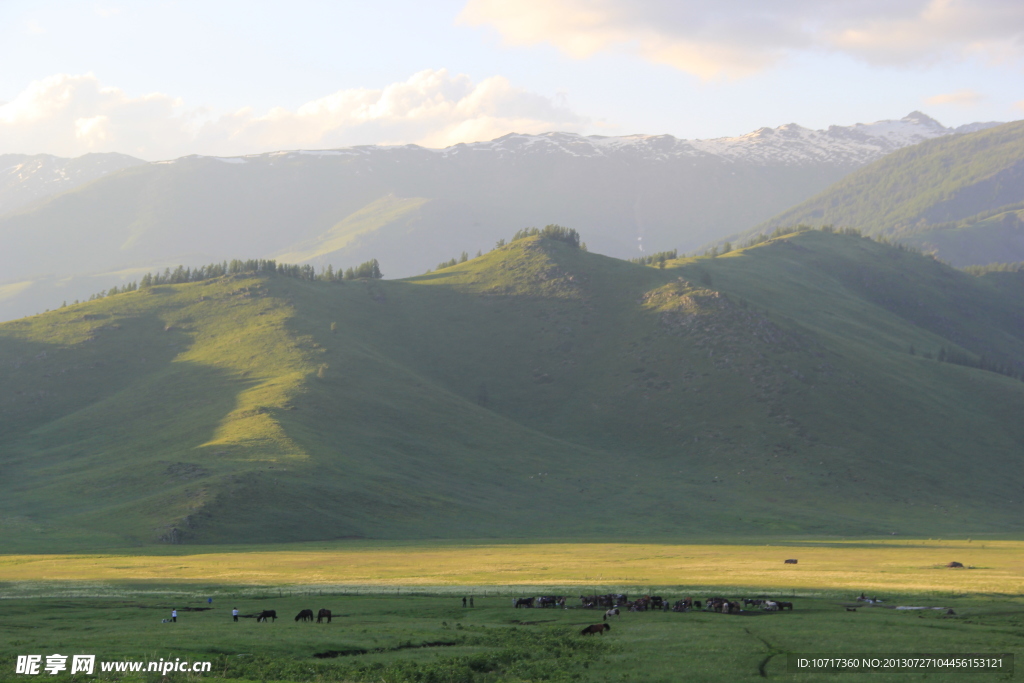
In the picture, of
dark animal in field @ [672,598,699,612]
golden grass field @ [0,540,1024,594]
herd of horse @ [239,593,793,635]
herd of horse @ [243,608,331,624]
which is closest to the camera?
herd of horse @ [243,608,331,624]

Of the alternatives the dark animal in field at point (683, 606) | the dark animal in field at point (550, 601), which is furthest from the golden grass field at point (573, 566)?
the dark animal in field at point (683, 606)

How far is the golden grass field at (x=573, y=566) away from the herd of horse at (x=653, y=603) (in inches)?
507

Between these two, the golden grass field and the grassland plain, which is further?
A: the golden grass field

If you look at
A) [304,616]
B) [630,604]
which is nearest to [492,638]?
[304,616]

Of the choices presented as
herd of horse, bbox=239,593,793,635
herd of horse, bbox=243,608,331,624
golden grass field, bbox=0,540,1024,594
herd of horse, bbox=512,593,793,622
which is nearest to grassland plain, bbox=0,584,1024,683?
herd of horse, bbox=243,608,331,624

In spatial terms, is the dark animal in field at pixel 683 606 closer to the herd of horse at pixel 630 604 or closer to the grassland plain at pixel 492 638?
the herd of horse at pixel 630 604

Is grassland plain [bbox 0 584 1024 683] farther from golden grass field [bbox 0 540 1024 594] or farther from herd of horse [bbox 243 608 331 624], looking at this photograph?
golden grass field [bbox 0 540 1024 594]

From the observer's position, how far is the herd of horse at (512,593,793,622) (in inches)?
2484

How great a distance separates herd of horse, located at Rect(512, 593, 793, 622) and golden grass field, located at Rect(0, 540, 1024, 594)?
12879 mm

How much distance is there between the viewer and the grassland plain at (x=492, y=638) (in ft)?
143

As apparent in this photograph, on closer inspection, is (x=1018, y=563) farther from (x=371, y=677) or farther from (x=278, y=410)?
(x=278, y=410)

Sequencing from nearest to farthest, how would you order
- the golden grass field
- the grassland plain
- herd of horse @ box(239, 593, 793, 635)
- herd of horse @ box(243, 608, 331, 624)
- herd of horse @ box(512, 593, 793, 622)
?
the grassland plain, herd of horse @ box(243, 608, 331, 624), herd of horse @ box(239, 593, 793, 635), herd of horse @ box(512, 593, 793, 622), the golden grass field

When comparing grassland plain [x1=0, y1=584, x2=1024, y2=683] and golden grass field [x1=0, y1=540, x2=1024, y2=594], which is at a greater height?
grassland plain [x1=0, y1=584, x2=1024, y2=683]

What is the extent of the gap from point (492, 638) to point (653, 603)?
652 inches
